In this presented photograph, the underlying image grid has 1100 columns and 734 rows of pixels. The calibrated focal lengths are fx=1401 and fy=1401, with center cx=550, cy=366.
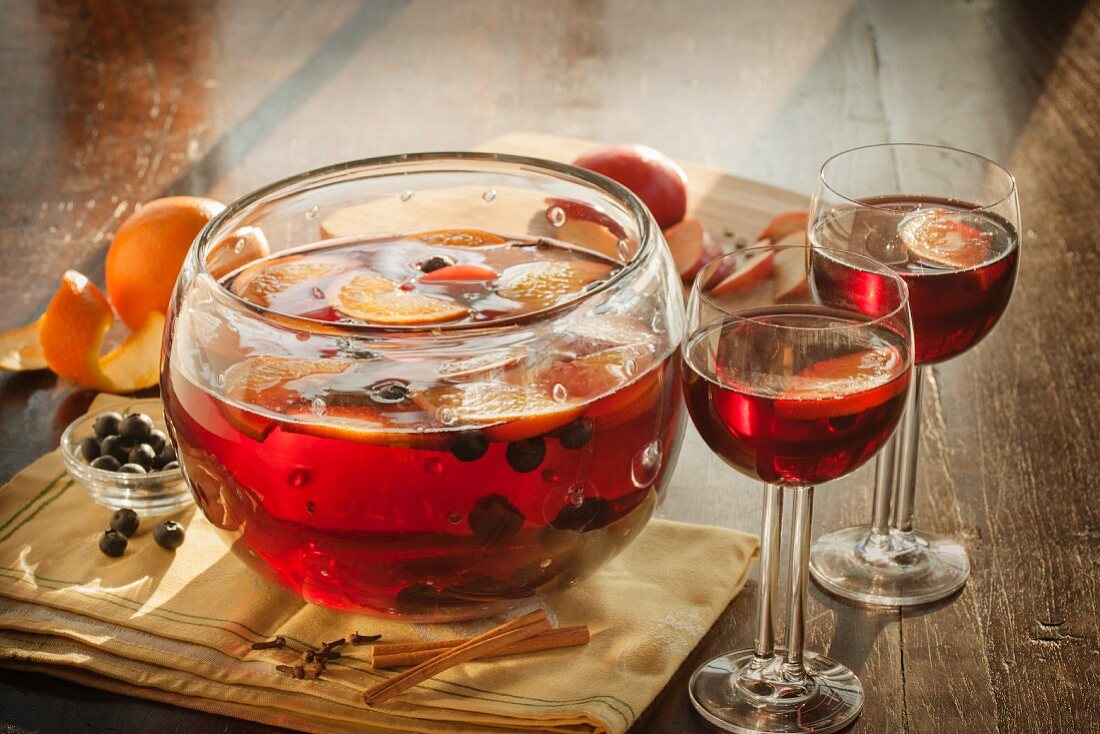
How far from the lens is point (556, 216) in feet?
3.58

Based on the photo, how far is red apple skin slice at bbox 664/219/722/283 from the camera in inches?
60.7

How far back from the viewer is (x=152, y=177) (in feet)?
6.27

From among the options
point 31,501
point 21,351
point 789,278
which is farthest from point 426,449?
point 21,351

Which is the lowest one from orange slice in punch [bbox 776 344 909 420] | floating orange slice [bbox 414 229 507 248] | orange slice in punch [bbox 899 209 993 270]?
floating orange slice [bbox 414 229 507 248]

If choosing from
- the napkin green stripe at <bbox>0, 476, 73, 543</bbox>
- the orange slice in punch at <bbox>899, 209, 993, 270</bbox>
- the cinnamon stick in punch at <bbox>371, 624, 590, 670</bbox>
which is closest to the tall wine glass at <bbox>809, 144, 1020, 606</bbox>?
the orange slice in punch at <bbox>899, 209, 993, 270</bbox>

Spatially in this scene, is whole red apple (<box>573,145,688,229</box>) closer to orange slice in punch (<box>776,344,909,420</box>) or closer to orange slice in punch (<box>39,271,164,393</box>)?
orange slice in punch (<box>39,271,164,393</box>)

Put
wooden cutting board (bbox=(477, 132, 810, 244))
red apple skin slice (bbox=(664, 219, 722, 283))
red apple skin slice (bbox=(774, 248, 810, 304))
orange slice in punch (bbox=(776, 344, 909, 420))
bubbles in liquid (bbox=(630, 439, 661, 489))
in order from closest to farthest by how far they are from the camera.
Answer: orange slice in punch (bbox=(776, 344, 909, 420)), bubbles in liquid (bbox=(630, 439, 661, 489)), red apple skin slice (bbox=(774, 248, 810, 304)), red apple skin slice (bbox=(664, 219, 722, 283)), wooden cutting board (bbox=(477, 132, 810, 244))

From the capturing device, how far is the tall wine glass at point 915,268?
0.99 meters

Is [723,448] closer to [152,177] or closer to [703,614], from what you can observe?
[703,614]

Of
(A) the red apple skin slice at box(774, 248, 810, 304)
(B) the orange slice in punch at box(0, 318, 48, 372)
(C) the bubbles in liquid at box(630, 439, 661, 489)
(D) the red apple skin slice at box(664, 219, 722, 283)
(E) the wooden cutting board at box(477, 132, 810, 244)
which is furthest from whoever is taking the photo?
(E) the wooden cutting board at box(477, 132, 810, 244)

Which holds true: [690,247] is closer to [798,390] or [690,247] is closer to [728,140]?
[728,140]

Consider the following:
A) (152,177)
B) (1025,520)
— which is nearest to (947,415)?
(1025,520)

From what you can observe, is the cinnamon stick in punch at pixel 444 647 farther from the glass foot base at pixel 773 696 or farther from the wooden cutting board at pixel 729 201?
the wooden cutting board at pixel 729 201

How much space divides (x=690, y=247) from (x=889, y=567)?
58 cm
